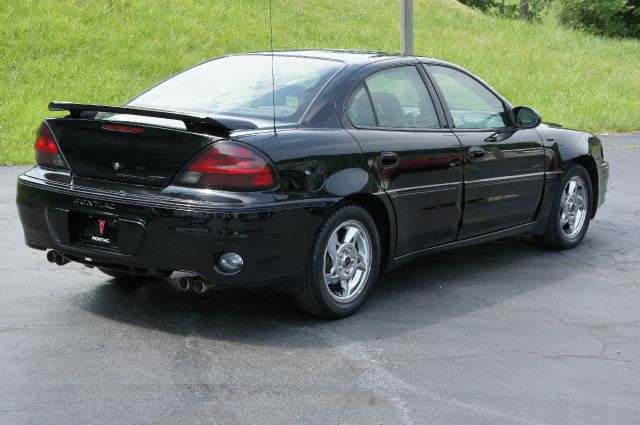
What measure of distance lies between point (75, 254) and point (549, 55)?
25.3 m

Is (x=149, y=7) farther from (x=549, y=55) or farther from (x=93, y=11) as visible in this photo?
(x=549, y=55)

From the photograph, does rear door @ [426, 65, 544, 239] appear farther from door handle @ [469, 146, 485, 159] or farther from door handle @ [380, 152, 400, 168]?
door handle @ [380, 152, 400, 168]

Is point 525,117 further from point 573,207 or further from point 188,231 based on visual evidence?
point 188,231

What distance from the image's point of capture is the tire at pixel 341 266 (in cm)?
586

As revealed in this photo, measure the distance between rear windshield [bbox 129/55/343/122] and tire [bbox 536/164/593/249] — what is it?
2.45 meters

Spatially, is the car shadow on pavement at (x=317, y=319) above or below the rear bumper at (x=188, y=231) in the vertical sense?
below

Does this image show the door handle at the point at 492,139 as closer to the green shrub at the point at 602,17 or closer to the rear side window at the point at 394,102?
the rear side window at the point at 394,102

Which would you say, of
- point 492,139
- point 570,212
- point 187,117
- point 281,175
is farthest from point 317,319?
point 570,212

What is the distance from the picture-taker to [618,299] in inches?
270

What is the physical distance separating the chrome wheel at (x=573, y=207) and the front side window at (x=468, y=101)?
102cm

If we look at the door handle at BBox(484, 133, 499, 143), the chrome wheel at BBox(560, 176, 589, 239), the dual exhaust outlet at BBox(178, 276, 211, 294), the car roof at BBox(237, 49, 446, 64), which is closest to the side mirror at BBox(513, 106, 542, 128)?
the door handle at BBox(484, 133, 499, 143)

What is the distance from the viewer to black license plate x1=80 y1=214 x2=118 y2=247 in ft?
18.7

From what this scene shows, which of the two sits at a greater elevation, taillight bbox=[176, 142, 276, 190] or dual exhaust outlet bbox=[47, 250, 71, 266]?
taillight bbox=[176, 142, 276, 190]

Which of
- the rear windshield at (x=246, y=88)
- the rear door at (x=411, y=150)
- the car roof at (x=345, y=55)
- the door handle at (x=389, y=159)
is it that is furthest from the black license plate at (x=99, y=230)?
the car roof at (x=345, y=55)
